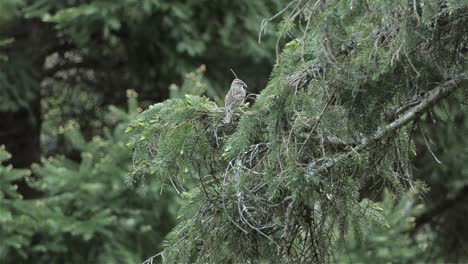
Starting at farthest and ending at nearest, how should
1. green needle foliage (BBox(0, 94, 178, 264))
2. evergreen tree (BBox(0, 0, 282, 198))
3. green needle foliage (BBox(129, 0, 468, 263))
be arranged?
evergreen tree (BBox(0, 0, 282, 198)), green needle foliage (BBox(0, 94, 178, 264)), green needle foliage (BBox(129, 0, 468, 263))

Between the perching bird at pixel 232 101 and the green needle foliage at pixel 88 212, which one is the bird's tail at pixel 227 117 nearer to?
the perching bird at pixel 232 101

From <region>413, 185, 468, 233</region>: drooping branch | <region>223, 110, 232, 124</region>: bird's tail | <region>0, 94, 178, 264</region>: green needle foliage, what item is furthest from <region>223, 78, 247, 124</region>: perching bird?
<region>413, 185, 468, 233</region>: drooping branch

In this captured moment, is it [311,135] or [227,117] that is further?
[227,117]

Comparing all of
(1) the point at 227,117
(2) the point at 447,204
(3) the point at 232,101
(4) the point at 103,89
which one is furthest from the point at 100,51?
(1) the point at 227,117

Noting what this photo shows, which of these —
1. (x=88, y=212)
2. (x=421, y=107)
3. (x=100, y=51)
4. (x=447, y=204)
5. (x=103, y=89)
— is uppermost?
(x=100, y=51)

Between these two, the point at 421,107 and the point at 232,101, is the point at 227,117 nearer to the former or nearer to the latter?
the point at 232,101

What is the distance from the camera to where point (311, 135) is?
4.00 meters

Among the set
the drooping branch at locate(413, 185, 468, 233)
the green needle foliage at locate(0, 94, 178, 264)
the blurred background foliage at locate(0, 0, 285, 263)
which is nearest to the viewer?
the green needle foliage at locate(0, 94, 178, 264)

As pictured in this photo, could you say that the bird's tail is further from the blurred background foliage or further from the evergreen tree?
the evergreen tree

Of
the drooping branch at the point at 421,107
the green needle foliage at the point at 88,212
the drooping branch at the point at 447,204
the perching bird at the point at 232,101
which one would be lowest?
the drooping branch at the point at 447,204

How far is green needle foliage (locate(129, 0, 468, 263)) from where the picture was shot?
149 inches

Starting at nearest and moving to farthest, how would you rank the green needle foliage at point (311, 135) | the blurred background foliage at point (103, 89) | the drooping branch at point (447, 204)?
the green needle foliage at point (311, 135), the blurred background foliage at point (103, 89), the drooping branch at point (447, 204)

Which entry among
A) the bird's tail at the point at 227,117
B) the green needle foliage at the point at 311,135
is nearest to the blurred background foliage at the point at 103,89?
the green needle foliage at the point at 311,135

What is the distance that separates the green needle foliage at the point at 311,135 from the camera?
12.4ft
